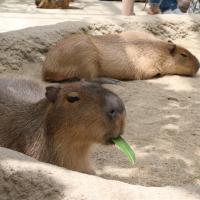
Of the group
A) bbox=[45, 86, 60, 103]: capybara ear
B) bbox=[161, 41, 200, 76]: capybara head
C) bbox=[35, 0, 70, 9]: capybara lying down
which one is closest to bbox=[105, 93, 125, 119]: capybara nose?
bbox=[45, 86, 60, 103]: capybara ear

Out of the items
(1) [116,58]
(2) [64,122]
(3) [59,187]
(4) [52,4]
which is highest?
(3) [59,187]

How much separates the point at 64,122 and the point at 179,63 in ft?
12.3

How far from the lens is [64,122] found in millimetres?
2910

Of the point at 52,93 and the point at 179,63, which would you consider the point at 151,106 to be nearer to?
the point at 179,63

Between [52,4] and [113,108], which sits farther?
[52,4]

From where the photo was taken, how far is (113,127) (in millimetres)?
2762

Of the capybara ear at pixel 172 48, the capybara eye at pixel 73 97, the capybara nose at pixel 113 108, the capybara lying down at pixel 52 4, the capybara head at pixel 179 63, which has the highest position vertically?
the capybara nose at pixel 113 108

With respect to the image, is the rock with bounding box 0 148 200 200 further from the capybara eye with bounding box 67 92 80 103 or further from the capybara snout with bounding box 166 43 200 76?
the capybara snout with bounding box 166 43 200 76

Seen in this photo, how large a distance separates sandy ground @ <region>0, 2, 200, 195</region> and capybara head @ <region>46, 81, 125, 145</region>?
62cm

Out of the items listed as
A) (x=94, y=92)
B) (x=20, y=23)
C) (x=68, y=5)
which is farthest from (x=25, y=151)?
(x=68, y=5)

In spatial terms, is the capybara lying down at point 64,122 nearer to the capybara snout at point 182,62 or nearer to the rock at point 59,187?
the rock at point 59,187

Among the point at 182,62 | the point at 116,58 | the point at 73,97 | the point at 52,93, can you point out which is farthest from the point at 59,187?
the point at 182,62

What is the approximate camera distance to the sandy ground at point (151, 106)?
3529 millimetres

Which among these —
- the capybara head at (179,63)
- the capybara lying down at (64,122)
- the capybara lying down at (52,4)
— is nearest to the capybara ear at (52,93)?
the capybara lying down at (64,122)
